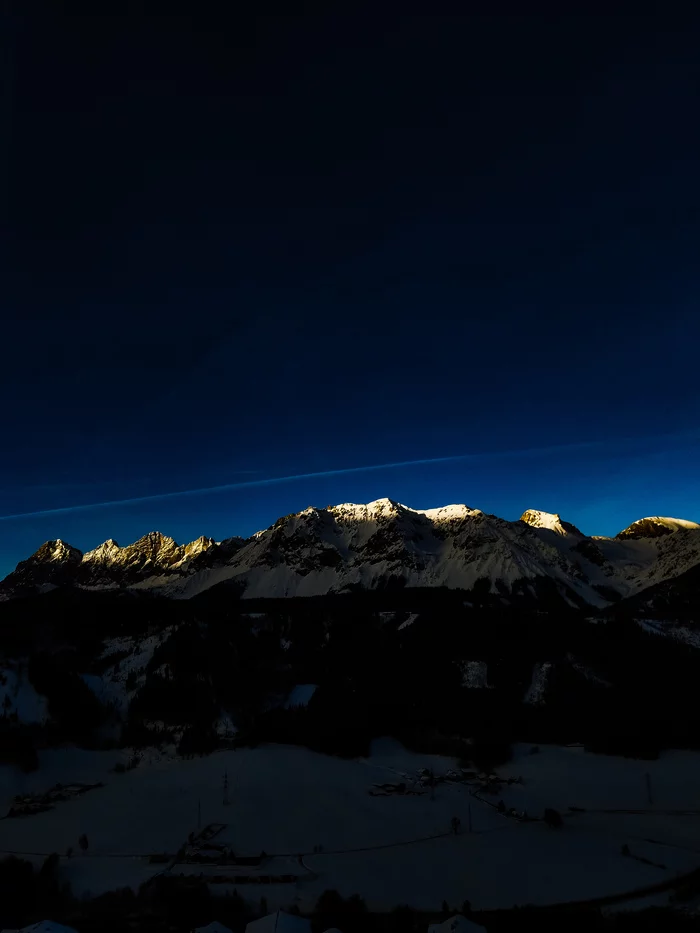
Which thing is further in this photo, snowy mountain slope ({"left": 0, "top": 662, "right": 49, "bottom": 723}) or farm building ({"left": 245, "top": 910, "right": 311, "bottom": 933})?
snowy mountain slope ({"left": 0, "top": 662, "right": 49, "bottom": 723})

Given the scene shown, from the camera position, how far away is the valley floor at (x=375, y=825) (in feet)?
182

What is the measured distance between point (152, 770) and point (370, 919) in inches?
2503

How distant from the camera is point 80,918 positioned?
4928 centimetres

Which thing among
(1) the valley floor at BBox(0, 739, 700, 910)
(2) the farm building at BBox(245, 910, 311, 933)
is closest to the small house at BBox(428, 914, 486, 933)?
(2) the farm building at BBox(245, 910, 311, 933)

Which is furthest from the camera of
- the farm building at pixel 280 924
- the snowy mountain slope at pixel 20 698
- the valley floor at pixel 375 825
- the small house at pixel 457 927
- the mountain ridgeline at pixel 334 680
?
the snowy mountain slope at pixel 20 698

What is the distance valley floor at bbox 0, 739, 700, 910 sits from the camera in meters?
55.5

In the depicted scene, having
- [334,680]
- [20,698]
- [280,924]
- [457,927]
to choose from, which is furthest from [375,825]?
[20,698]

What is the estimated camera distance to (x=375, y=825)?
2844 inches

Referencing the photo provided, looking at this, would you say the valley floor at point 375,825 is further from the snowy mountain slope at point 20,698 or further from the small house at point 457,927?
the snowy mountain slope at point 20,698

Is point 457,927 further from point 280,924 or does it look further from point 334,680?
point 334,680

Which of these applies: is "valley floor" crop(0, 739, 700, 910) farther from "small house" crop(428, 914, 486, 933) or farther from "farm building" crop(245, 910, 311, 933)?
"small house" crop(428, 914, 486, 933)

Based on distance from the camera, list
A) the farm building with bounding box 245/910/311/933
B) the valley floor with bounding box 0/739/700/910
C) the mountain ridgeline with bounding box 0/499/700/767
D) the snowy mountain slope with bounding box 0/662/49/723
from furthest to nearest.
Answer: the snowy mountain slope with bounding box 0/662/49/723
the mountain ridgeline with bounding box 0/499/700/767
the valley floor with bounding box 0/739/700/910
the farm building with bounding box 245/910/311/933

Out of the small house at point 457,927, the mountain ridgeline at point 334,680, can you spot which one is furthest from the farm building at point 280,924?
the mountain ridgeline at point 334,680

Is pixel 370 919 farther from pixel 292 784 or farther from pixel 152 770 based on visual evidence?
pixel 152 770
